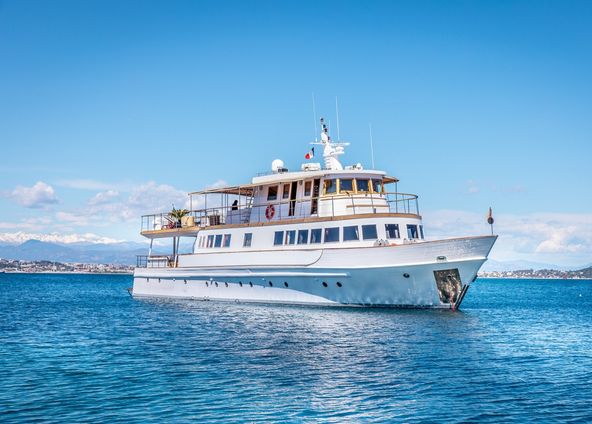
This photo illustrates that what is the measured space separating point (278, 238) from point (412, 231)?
7692 millimetres

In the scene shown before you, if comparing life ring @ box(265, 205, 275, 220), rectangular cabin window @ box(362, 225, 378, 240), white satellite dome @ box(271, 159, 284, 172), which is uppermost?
white satellite dome @ box(271, 159, 284, 172)

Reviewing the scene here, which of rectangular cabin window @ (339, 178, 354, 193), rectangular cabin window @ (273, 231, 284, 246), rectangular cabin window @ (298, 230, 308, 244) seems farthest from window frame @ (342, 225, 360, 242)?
rectangular cabin window @ (273, 231, 284, 246)

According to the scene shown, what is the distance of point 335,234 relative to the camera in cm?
3325

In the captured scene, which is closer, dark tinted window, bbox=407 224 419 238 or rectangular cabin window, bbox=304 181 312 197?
dark tinted window, bbox=407 224 419 238

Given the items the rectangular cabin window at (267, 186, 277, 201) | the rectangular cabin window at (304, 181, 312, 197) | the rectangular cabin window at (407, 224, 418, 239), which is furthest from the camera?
the rectangular cabin window at (267, 186, 277, 201)

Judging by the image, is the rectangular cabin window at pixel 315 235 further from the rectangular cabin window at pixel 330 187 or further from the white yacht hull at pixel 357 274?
the rectangular cabin window at pixel 330 187

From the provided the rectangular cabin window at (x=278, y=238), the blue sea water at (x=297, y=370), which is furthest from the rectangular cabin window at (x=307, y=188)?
the blue sea water at (x=297, y=370)

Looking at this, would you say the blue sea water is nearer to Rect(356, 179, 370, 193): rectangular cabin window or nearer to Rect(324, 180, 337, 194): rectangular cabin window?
Rect(324, 180, 337, 194): rectangular cabin window

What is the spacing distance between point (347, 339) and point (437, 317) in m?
7.48

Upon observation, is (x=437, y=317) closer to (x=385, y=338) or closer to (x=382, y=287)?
(x=382, y=287)

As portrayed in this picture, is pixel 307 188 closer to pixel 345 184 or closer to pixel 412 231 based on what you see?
pixel 345 184

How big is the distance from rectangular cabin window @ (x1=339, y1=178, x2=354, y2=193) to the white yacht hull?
14.6 feet

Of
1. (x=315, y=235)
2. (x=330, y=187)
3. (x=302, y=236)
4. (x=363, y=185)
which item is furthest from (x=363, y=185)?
(x=302, y=236)

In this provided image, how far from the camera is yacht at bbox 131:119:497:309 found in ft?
99.7
